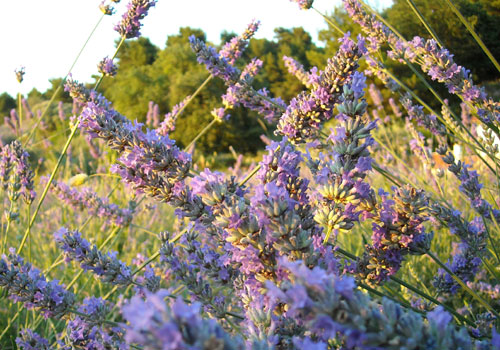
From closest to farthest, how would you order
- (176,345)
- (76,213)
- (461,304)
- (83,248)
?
1. (176,345)
2. (83,248)
3. (461,304)
4. (76,213)

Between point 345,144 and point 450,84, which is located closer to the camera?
point 345,144

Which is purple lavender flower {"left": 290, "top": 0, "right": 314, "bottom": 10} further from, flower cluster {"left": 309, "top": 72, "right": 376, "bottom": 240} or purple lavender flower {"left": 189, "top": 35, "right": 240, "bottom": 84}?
flower cluster {"left": 309, "top": 72, "right": 376, "bottom": 240}

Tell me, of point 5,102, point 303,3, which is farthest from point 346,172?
point 5,102

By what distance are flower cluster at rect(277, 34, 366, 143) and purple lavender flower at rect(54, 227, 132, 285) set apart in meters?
0.61

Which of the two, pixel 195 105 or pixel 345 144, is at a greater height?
pixel 195 105

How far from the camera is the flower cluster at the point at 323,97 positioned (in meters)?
1.04

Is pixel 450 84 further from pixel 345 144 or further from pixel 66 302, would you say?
pixel 66 302

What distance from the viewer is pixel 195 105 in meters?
20.7

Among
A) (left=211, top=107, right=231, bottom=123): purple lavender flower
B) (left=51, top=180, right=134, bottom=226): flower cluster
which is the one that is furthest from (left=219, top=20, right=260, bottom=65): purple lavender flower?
(left=51, top=180, right=134, bottom=226): flower cluster

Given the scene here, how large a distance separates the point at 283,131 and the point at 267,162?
0.27 meters

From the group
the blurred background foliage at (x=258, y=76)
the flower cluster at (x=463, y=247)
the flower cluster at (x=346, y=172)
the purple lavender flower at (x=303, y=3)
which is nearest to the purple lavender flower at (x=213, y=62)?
the purple lavender flower at (x=303, y=3)

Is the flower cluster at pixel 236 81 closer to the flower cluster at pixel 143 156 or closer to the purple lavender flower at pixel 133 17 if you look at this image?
the purple lavender flower at pixel 133 17

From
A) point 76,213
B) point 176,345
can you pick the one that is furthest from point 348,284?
point 76,213

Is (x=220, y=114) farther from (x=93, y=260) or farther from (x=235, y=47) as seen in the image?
(x=93, y=260)
